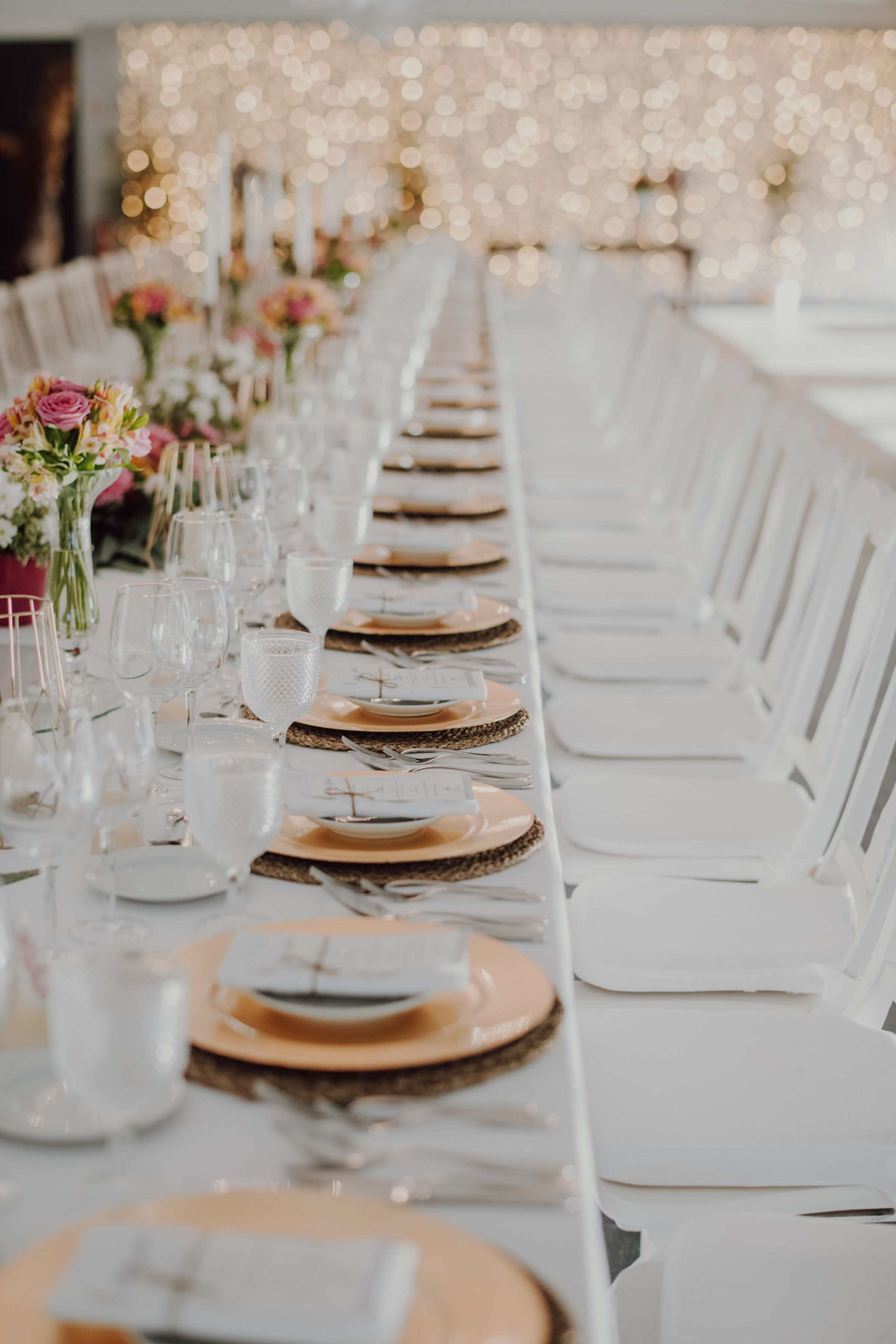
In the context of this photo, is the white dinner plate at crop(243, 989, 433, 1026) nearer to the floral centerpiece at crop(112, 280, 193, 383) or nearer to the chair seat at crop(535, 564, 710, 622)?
the chair seat at crop(535, 564, 710, 622)

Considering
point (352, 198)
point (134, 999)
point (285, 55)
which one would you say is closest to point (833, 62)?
point (285, 55)

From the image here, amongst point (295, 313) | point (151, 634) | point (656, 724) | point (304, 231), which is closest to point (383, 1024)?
point (151, 634)

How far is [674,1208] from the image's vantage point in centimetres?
141

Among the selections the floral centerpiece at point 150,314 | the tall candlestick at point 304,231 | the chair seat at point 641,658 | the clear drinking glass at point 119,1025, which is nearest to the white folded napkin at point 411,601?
the chair seat at point 641,658

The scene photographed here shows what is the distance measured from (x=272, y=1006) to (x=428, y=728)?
2.19 feet

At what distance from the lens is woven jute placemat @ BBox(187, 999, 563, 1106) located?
0.95 meters

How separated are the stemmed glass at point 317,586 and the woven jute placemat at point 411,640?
0.83ft

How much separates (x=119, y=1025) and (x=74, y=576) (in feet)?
3.41

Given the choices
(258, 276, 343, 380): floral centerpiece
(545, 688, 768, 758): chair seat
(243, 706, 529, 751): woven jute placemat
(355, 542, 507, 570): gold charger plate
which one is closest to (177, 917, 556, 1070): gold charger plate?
(243, 706, 529, 751): woven jute placemat

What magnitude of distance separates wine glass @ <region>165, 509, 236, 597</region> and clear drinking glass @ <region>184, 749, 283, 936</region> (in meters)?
0.60

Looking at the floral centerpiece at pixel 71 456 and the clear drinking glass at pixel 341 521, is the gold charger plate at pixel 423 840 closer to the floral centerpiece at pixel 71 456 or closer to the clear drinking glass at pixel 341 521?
the floral centerpiece at pixel 71 456

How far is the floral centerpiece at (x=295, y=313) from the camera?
12.4ft

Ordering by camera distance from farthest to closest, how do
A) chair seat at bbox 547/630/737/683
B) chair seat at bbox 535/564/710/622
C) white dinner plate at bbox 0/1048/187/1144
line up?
chair seat at bbox 535/564/710/622 < chair seat at bbox 547/630/737/683 < white dinner plate at bbox 0/1048/187/1144

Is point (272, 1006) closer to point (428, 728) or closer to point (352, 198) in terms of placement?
point (428, 728)
